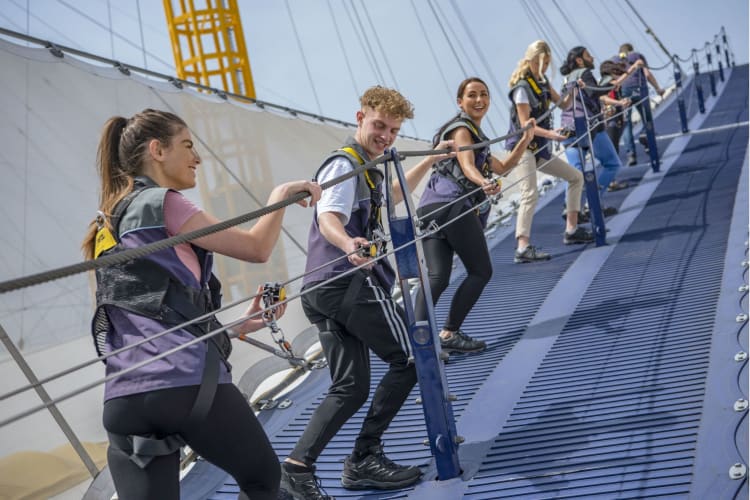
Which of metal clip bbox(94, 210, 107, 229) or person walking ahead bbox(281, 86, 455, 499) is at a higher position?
metal clip bbox(94, 210, 107, 229)

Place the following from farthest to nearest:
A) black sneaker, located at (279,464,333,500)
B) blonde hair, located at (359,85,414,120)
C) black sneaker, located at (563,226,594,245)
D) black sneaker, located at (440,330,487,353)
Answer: black sneaker, located at (563,226,594,245)
black sneaker, located at (440,330,487,353)
blonde hair, located at (359,85,414,120)
black sneaker, located at (279,464,333,500)

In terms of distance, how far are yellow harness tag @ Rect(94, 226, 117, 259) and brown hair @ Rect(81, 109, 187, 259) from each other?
0.09 ft

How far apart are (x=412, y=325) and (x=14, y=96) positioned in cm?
332

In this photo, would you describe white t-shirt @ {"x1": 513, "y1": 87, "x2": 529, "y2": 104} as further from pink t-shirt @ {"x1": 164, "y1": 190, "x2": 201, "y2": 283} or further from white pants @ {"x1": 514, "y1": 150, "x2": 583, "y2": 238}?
pink t-shirt @ {"x1": 164, "y1": 190, "x2": 201, "y2": 283}

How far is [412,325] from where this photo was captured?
2.97 metres

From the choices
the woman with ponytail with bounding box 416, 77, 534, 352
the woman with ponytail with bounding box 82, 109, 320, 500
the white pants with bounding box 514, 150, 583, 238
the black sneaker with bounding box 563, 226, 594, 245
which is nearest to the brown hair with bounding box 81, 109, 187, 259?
the woman with ponytail with bounding box 82, 109, 320, 500

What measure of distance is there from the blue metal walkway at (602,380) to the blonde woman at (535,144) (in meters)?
0.17

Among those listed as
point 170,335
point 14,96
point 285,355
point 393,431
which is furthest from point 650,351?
point 14,96

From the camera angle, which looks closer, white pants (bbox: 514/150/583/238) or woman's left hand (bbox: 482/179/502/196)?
woman's left hand (bbox: 482/179/502/196)

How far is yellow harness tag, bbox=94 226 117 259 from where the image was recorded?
6.52ft

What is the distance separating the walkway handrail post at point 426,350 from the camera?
2932 millimetres

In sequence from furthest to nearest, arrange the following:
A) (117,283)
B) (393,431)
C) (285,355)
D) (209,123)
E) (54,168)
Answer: (209,123), (54,168), (393,431), (285,355), (117,283)

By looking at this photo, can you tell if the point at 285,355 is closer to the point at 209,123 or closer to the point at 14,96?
the point at 14,96

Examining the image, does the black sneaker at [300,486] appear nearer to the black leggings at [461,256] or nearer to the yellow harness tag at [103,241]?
the yellow harness tag at [103,241]
